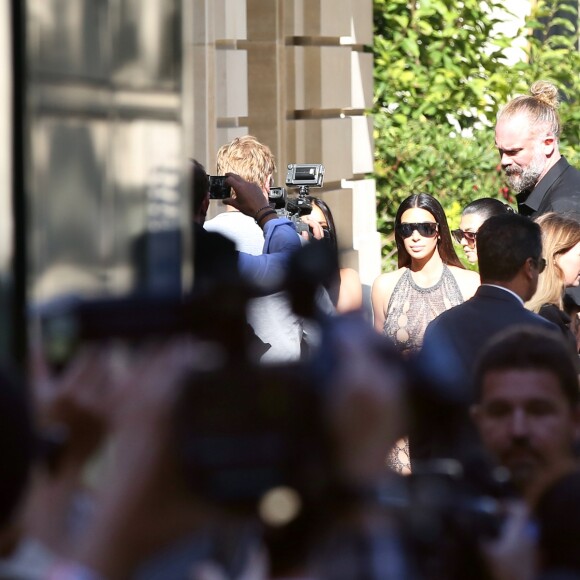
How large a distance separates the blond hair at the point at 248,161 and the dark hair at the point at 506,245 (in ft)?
5.56

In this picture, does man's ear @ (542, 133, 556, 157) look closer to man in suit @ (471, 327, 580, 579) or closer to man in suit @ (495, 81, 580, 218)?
man in suit @ (495, 81, 580, 218)

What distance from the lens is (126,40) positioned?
2.29 meters

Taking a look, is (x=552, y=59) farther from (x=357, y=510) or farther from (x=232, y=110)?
(x=357, y=510)

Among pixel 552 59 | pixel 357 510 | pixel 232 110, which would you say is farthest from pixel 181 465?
pixel 552 59

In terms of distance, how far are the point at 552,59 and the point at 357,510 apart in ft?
36.1

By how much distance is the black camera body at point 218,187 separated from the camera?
186 inches

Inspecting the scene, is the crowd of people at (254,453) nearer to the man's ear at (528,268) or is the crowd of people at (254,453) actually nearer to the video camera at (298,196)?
the man's ear at (528,268)

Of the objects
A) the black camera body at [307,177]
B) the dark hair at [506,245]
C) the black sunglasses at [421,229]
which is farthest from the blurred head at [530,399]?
the black camera body at [307,177]

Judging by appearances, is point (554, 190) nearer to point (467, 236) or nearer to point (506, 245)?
point (467, 236)

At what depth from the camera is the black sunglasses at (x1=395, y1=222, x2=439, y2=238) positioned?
18.3ft

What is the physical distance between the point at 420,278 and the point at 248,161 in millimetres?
863

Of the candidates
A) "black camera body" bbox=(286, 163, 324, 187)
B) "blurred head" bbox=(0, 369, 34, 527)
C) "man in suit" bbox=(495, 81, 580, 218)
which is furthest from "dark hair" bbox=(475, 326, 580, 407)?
"black camera body" bbox=(286, 163, 324, 187)

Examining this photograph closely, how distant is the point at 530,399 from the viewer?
6.53ft

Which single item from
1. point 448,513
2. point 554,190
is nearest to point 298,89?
point 554,190
